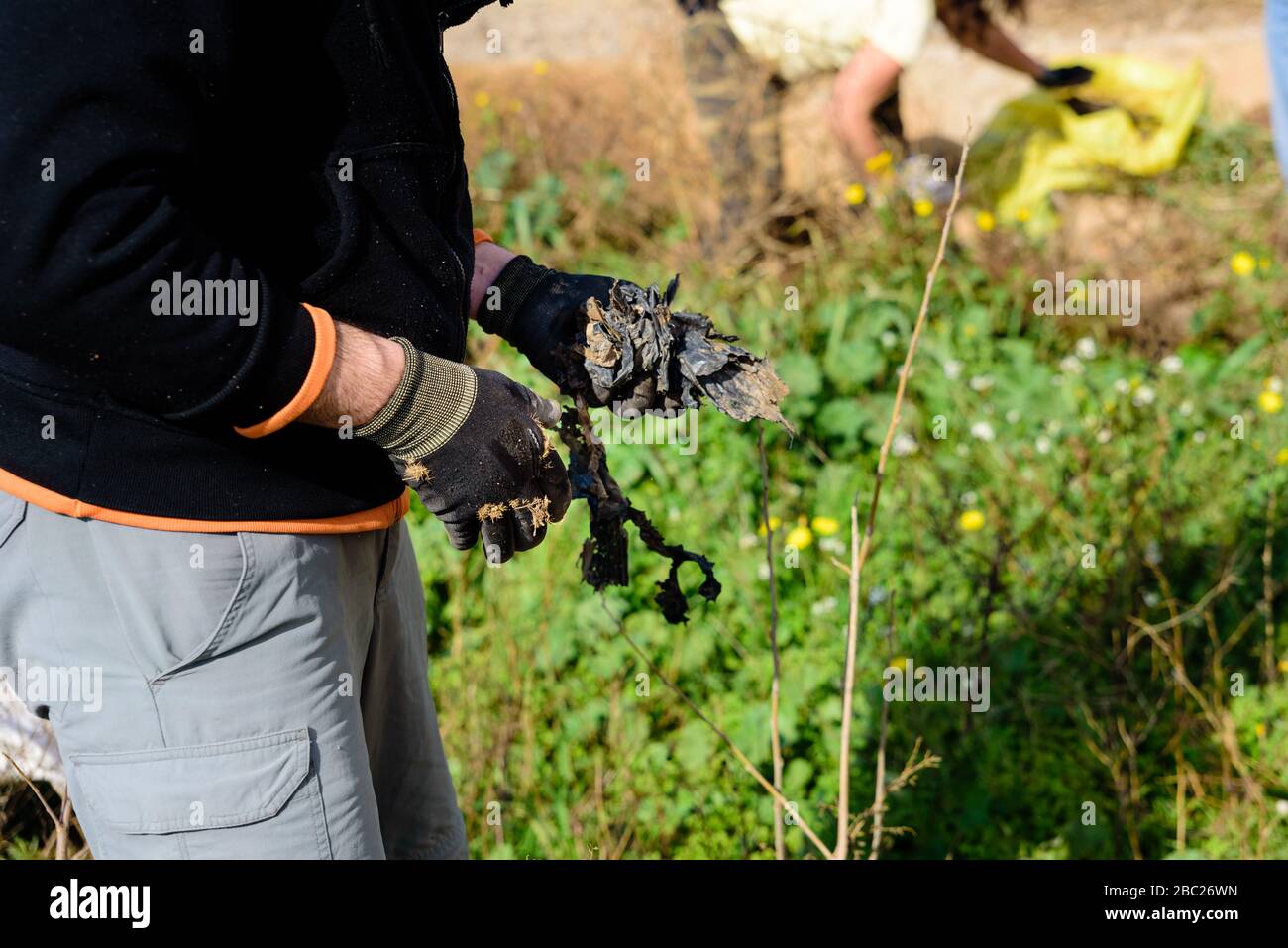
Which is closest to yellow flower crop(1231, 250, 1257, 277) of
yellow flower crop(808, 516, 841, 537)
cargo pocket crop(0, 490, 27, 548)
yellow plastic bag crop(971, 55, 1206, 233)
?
yellow plastic bag crop(971, 55, 1206, 233)

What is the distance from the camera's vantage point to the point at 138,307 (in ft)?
3.78

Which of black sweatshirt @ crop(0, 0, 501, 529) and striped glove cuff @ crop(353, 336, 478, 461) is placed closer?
black sweatshirt @ crop(0, 0, 501, 529)

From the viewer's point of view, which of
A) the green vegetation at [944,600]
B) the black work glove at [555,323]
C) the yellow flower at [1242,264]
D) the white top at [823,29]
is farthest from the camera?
the white top at [823,29]

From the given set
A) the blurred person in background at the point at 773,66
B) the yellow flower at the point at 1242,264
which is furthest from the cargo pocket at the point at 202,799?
the yellow flower at the point at 1242,264

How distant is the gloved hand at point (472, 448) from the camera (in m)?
1.34

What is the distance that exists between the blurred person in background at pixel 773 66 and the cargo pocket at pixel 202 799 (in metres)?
3.63

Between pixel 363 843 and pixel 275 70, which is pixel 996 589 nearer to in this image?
pixel 363 843

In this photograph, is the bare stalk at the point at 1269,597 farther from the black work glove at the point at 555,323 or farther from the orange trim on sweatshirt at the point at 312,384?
the orange trim on sweatshirt at the point at 312,384

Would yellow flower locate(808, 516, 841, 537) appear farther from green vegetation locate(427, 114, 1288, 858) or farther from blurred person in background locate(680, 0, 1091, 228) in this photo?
blurred person in background locate(680, 0, 1091, 228)

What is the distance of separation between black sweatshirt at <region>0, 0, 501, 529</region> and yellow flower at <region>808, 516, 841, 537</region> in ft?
5.67

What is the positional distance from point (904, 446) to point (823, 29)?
7.33 feet

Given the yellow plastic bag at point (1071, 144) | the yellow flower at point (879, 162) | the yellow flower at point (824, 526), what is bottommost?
the yellow flower at point (824, 526)

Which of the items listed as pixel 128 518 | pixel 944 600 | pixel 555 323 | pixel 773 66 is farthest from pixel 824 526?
pixel 773 66

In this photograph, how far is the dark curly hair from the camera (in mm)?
5332
